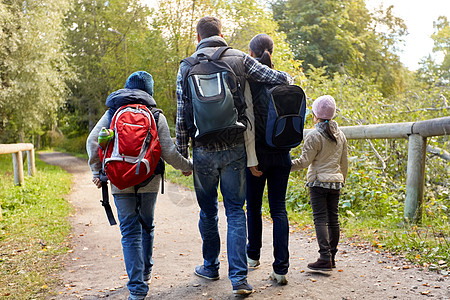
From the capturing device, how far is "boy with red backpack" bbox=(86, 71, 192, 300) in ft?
10.6

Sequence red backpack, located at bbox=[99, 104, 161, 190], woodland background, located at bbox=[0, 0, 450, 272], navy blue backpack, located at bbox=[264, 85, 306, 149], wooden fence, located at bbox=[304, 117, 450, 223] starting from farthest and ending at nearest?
woodland background, located at bbox=[0, 0, 450, 272] < wooden fence, located at bbox=[304, 117, 450, 223] < navy blue backpack, located at bbox=[264, 85, 306, 149] < red backpack, located at bbox=[99, 104, 161, 190]

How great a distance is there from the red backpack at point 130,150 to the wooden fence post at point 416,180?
341 cm

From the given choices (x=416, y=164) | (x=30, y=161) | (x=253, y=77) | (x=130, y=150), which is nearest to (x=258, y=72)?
(x=253, y=77)

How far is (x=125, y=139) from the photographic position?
3207mm

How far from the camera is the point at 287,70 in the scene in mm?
13453

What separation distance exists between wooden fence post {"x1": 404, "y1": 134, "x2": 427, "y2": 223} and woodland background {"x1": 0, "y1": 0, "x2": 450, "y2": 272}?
0.16m

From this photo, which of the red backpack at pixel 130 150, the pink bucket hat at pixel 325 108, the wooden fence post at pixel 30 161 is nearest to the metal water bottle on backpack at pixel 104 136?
the red backpack at pixel 130 150

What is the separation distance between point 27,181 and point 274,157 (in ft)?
29.9

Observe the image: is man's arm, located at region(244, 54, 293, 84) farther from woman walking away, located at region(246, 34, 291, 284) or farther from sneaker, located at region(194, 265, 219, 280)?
sneaker, located at region(194, 265, 219, 280)

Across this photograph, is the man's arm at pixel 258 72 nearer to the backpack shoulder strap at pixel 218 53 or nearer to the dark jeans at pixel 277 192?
the backpack shoulder strap at pixel 218 53

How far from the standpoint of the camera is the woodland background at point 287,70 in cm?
611

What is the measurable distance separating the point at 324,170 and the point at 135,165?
1812 millimetres

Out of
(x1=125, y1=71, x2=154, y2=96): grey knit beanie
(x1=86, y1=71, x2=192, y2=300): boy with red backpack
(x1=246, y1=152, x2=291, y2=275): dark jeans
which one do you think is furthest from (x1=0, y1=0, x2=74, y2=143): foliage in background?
(x1=246, y1=152, x2=291, y2=275): dark jeans

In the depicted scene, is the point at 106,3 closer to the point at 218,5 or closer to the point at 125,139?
the point at 218,5
